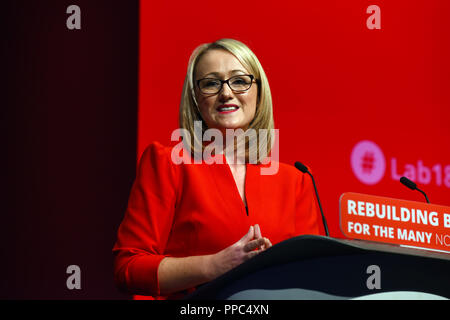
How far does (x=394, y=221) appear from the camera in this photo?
1359 millimetres

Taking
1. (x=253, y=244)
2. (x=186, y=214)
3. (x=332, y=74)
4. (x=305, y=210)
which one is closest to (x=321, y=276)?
(x=253, y=244)

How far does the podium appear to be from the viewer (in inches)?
46.4

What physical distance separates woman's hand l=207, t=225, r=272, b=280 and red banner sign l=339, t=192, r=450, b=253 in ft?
0.58

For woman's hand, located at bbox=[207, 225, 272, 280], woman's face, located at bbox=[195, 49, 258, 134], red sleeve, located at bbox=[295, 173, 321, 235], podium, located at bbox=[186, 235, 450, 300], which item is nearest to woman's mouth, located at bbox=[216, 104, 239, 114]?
woman's face, located at bbox=[195, 49, 258, 134]

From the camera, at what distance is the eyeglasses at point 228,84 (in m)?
1.88

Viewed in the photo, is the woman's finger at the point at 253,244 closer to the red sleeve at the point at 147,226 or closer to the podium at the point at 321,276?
the podium at the point at 321,276

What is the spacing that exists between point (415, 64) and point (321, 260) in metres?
1.97

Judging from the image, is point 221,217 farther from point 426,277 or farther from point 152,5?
point 152,5

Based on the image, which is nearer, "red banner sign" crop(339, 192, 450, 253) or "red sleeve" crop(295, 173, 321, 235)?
"red banner sign" crop(339, 192, 450, 253)

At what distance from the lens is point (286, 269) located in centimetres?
120

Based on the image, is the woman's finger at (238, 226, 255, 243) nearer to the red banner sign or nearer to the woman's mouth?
the red banner sign

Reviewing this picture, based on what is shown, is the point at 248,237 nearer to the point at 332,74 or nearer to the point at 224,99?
the point at 224,99

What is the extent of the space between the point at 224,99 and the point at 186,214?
37 centimetres

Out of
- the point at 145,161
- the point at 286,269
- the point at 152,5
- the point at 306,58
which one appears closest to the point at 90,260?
the point at 145,161
